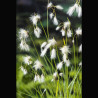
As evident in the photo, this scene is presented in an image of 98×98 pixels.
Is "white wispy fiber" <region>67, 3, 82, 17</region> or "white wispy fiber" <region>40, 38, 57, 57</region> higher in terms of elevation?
"white wispy fiber" <region>67, 3, 82, 17</region>

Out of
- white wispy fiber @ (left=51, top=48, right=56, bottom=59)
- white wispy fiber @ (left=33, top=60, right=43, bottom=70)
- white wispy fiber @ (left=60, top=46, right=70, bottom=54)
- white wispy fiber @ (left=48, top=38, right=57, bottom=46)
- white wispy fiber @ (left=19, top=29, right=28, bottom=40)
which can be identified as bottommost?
white wispy fiber @ (left=33, top=60, right=43, bottom=70)

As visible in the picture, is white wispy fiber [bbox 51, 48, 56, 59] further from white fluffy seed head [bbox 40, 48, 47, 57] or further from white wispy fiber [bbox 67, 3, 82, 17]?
white wispy fiber [bbox 67, 3, 82, 17]

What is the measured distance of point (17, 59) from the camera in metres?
2.47

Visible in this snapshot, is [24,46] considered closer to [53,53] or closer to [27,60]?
[27,60]

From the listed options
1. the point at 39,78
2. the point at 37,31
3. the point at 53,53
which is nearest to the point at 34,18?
the point at 37,31

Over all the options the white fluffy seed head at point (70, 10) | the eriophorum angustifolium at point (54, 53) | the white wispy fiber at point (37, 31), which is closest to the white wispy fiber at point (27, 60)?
the eriophorum angustifolium at point (54, 53)

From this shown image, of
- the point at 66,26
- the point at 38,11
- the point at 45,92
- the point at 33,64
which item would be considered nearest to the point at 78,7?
the point at 66,26

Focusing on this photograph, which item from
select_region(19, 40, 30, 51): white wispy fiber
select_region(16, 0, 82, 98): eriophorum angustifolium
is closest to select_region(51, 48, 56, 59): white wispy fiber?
select_region(16, 0, 82, 98): eriophorum angustifolium

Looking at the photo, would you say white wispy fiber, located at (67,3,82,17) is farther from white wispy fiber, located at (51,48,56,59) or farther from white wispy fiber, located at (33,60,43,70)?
white wispy fiber, located at (33,60,43,70)

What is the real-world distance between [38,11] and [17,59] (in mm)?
533

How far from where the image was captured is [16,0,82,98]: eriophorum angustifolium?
235cm

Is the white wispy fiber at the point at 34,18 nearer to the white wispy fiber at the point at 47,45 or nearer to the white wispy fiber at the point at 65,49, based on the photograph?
the white wispy fiber at the point at 47,45

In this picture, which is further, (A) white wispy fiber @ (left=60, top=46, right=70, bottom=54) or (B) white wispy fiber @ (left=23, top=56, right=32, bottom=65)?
(B) white wispy fiber @ (left=23, top=56, right=32, bottom=65)

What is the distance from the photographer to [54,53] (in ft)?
7.59
